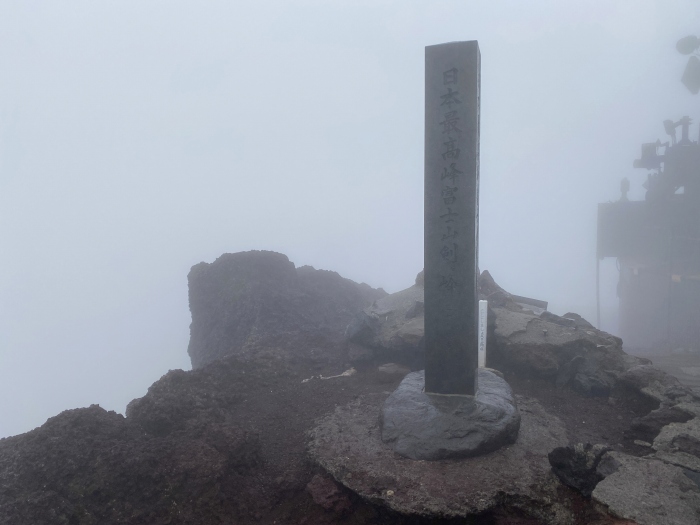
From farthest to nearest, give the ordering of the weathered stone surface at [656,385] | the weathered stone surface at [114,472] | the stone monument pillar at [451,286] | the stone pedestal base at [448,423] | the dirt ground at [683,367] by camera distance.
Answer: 1. the dirt ground at [683,367]
2. the weathered stone surface at [656,385]
3. the stone monument pillar at [451,286]
4. the stone pedestal base at [448,423]
5. the weathered stone surface at [114,472]

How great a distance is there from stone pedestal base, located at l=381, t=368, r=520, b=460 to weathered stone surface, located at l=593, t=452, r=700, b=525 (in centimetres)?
92

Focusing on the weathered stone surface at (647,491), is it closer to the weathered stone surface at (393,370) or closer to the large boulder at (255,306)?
the weathered stone surface at (393,370)

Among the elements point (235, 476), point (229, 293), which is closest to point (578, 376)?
point (235, 476)

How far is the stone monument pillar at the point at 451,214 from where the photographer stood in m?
4.96

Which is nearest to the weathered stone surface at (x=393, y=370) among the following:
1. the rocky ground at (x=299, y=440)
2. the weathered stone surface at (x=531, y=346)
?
the rocky ground at (x=299, y=440)

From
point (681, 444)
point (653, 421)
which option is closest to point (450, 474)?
point (681, 444)

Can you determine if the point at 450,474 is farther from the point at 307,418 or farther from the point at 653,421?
the point at 653,421

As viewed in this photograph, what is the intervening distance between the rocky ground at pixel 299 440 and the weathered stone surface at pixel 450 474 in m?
0.05

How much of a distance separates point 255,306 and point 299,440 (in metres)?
4.62

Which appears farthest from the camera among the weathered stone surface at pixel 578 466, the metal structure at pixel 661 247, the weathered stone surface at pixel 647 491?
the metal structure at pixel 661 247

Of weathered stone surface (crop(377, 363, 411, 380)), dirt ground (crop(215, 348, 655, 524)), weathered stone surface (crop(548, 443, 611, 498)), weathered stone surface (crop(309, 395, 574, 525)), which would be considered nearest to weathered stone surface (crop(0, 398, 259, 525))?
dirt ground (crop(215, 348, 655, 524))

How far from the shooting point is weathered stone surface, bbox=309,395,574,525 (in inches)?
148

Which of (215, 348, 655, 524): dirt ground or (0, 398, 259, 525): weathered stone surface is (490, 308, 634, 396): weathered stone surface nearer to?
(215, 348, 655, 524): dirt ground

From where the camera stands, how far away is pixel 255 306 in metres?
9.32
